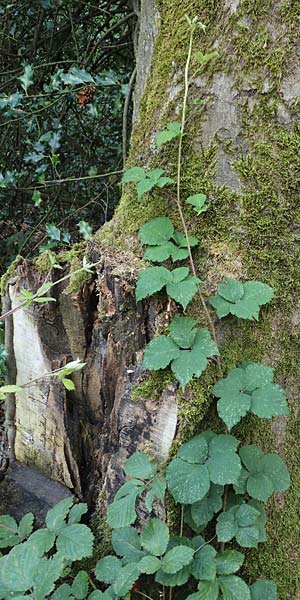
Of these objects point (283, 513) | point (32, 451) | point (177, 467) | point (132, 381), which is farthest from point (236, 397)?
point (32, 451)

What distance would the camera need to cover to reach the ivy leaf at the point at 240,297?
1289 mm

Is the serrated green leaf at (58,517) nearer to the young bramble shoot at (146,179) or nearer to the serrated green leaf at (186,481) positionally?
the serrated green leaf at (186,481)

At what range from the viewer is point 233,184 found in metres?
1.41

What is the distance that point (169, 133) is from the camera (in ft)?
4.37

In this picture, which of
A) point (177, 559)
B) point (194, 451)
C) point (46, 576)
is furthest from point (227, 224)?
point (46, 576)

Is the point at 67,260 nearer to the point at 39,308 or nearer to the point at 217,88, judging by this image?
the point at 39,308

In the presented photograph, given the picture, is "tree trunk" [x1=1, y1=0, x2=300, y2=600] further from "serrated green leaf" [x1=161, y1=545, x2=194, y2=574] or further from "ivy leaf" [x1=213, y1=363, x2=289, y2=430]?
"serrated green leaf" [x1=161, y1=545, x2=194, y2=574]

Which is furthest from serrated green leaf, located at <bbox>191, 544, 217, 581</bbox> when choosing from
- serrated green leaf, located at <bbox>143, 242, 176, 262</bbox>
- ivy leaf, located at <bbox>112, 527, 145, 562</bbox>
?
serrated green leaf, located at <bbox>143, 242, 176, 262</bbox>

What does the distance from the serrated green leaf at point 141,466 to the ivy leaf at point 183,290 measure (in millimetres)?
396

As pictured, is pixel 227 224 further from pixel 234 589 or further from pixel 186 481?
pixel 234 589

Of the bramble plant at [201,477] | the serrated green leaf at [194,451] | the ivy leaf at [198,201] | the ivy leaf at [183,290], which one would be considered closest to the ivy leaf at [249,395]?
the bramble plant at [201,477]

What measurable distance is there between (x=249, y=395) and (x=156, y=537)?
1.28 feet

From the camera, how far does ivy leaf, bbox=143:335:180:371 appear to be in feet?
4.09

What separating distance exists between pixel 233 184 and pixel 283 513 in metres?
0.91
